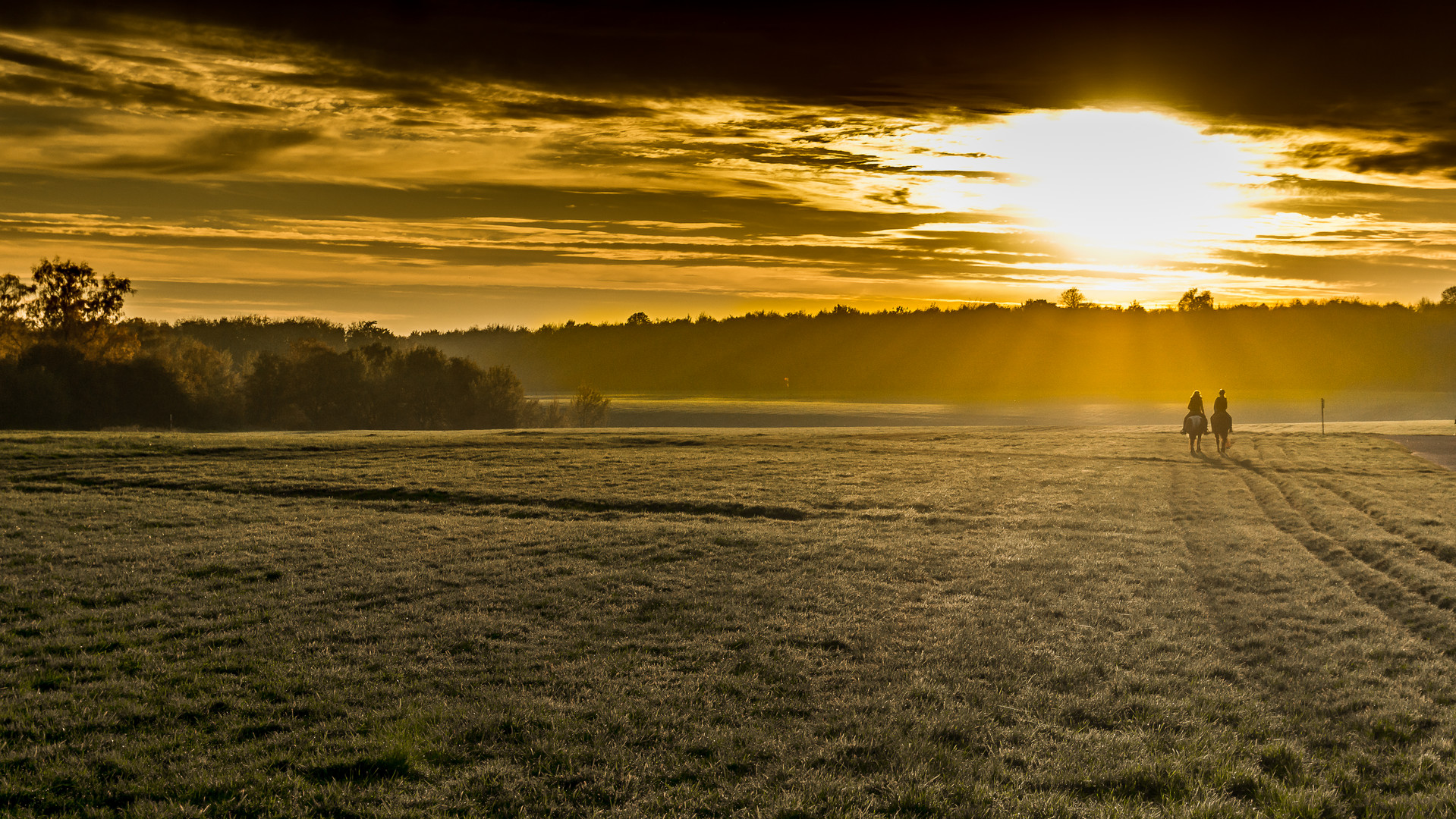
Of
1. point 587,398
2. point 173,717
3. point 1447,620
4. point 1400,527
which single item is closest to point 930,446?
point 1400,527

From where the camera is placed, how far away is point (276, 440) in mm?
35250

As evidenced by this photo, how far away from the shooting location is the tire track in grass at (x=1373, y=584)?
32.3 ft

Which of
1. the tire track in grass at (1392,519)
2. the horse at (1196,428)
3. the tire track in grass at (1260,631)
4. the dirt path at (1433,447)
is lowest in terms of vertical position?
the tire track in grass at (1260,631)

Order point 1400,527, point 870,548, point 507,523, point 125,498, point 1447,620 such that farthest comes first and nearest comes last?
point 125,498 → point 507,523 → point 1400,527 → point 870,548 → point 1447,620

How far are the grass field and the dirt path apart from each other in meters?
15.8

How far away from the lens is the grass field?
19.8ft

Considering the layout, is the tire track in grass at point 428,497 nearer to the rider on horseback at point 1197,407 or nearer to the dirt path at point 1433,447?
the rider on horseback at point 1197,407

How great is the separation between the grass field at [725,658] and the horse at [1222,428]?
15094mm

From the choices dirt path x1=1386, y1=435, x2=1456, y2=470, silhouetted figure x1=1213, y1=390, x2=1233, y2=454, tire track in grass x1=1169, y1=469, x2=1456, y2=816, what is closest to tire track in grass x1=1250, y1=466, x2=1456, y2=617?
tire track in grass x1=1169, y1=469, x2=1456, y2=816

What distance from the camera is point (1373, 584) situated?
12094 millimetres

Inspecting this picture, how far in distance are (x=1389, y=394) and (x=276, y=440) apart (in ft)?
481

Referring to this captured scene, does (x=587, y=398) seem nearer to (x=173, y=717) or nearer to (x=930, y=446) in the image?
(x=930, y=446)

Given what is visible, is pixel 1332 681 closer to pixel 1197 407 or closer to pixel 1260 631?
pixel 1260 631

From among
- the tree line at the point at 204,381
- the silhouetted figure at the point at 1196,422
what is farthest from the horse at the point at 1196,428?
the tree line at the point at 204,381
